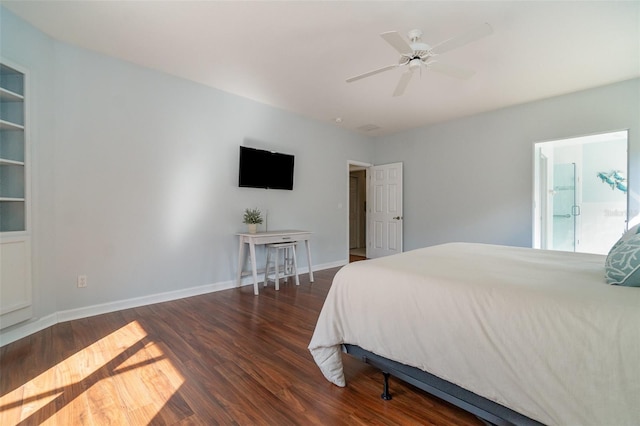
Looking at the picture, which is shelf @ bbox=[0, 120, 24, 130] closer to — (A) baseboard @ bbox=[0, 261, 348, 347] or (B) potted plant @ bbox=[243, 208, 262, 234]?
(A) baseboard @ bbox=[0, 261, 348, 347]

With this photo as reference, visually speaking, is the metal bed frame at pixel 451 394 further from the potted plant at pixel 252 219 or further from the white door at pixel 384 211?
the white door at pixel 384 211

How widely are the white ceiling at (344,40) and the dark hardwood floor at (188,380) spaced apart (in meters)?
2.59

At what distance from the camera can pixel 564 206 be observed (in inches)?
197

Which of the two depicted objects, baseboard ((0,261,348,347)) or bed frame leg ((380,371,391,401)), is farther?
baseboard ((0,261,348,347))

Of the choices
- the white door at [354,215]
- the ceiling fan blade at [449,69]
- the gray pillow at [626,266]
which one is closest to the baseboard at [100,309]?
the ceiling fan blade at [449,69]

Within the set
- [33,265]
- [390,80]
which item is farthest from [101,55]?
[390,80]

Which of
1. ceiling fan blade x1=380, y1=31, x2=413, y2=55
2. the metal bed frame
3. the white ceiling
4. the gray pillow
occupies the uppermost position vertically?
the white ceiling

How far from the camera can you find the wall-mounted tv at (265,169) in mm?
3898

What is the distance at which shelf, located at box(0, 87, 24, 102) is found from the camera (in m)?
2.21

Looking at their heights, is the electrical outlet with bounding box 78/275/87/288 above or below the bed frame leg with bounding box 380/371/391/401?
above

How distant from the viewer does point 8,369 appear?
72.6 inches

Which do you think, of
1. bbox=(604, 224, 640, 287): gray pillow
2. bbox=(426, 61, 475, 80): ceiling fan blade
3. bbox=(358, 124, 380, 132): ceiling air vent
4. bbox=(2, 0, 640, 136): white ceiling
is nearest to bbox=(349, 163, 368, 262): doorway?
bbox=(358, 124, 380, 132): ceiling air vent

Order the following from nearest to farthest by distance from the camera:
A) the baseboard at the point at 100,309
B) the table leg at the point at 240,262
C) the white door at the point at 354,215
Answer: the baseboard at the point at 100,309 < the table leg at the point at 240,262 < the white door at the point at 354,215

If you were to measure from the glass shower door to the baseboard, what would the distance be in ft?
17.4
